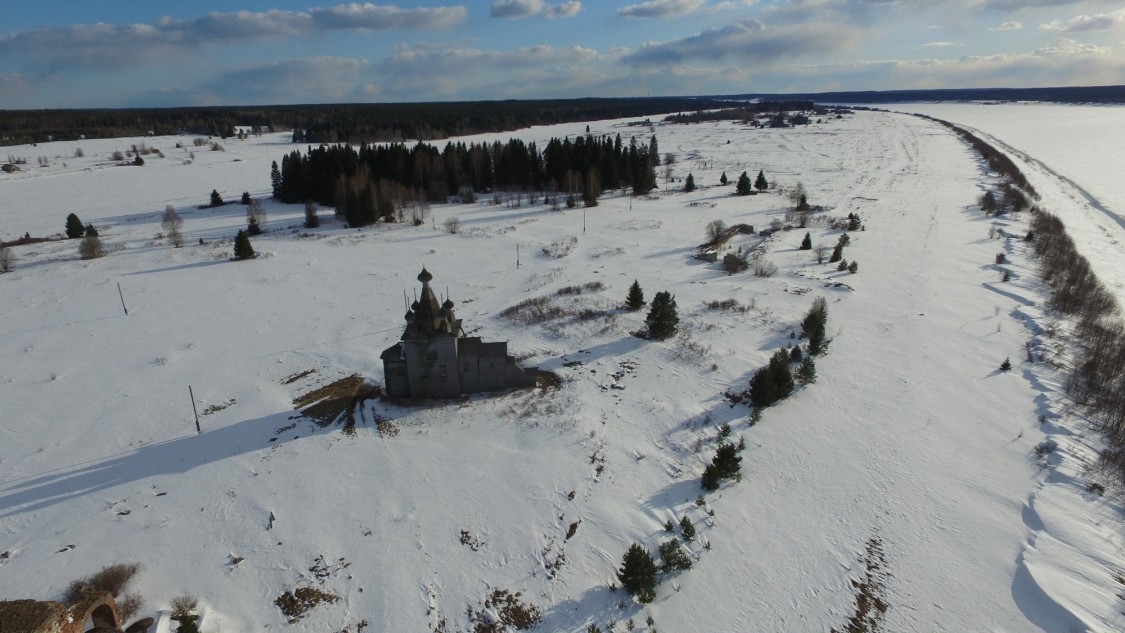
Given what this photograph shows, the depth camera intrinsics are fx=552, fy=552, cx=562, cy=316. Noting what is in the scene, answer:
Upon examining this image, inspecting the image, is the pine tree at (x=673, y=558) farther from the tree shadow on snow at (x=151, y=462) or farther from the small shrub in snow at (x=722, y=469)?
the tree shadow on snow at (x=151, y=462)

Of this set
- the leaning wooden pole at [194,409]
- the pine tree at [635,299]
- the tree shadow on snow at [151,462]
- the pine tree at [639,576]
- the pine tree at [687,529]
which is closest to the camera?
the pine tree at [639,576]

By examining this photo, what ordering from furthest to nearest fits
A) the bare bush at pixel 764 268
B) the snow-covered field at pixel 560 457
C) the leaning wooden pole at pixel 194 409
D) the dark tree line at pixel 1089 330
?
the bare bush at pixel 764 268 → the dark tree line at pixel 1089 330 → the leaning wooden pole at pixel 194 409 → the snow-covered field at pixel 560 457

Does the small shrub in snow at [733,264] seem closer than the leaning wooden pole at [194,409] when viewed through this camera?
No

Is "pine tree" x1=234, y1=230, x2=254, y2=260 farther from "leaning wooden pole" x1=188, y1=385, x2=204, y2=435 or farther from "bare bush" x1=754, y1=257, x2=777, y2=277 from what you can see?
"bare bush" x1=754, y1=257, x2=777, y2=277

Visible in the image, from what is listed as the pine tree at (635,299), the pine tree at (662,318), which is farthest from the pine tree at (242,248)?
the pine tree at (662,318)

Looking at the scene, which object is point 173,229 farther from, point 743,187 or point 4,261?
point 743,187

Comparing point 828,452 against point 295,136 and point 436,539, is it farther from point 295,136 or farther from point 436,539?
point 295,136

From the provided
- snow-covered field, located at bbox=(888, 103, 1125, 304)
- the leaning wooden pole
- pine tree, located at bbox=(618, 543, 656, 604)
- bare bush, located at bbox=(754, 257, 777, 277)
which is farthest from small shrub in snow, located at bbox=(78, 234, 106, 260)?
snow-covered field, located at bbox=(888, 103, 1125, 304)
